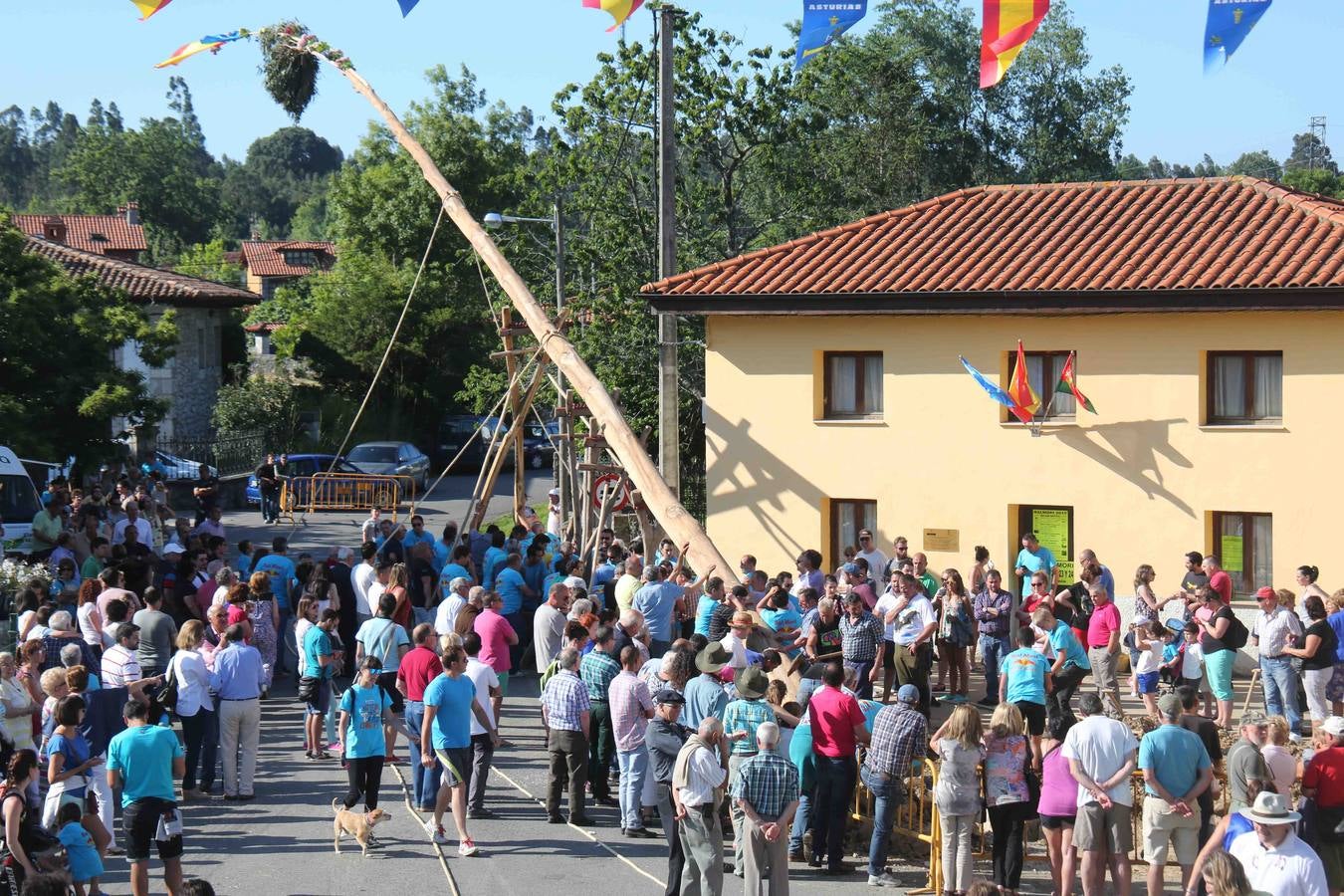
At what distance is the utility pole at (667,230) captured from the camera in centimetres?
2077

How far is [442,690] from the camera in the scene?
11.9 m

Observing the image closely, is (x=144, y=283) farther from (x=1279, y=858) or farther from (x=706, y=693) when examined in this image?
(x=1279, y=858)

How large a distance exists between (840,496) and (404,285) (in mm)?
30164

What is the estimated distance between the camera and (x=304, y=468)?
3631 cm

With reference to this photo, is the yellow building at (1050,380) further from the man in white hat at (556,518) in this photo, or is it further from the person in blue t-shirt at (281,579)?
the person in blue t-shirt at (281,579)

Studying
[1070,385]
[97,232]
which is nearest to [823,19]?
[1070,385]

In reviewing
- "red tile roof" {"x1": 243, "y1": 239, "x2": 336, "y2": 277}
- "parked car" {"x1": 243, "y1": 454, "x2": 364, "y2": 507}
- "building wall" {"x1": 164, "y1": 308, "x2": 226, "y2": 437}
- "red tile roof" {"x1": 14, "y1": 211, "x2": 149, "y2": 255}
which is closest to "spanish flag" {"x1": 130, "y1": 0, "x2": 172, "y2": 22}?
"parked car" {"x1": 243, "y1": 454, "x2": 364, "y2": 507}

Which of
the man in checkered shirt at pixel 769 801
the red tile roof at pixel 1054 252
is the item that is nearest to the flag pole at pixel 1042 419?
the red tile roof at pixel 1054 252

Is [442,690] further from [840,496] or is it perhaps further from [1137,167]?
[1137,167]

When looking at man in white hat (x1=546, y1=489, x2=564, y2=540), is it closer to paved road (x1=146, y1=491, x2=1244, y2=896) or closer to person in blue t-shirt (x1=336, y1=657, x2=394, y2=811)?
paved road (x1=146, y1=491, x2=1244, y2=896)

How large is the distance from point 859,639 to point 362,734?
5.15 meters

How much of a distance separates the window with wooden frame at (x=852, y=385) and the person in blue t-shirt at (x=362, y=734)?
10.7 metres

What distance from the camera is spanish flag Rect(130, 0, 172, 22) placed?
1501cm

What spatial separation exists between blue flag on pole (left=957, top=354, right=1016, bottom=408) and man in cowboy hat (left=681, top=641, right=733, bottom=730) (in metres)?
8.65
